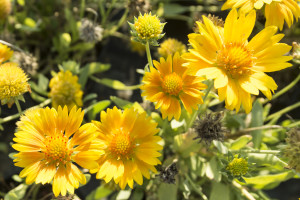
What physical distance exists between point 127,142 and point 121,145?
1.4 inches

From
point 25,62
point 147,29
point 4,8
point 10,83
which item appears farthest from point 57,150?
point 4,8

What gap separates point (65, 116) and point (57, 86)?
0.57 meters

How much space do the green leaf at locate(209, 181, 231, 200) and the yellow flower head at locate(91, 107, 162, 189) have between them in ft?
1.79

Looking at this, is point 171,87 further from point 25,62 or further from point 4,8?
point 4,8

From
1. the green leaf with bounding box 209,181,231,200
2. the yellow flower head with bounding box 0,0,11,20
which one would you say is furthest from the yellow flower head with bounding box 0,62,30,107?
the green leaf with bounding box 209,181,231,200

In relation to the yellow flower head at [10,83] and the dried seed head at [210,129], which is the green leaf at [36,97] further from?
the dried seed head at [210,129]

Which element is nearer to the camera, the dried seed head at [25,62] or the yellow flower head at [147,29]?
the yellow flower head at [147,29]

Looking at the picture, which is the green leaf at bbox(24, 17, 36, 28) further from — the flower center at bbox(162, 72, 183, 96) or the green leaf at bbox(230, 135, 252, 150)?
the green leaf at bbox(230, 135, 252, 150)

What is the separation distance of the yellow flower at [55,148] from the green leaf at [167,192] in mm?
696

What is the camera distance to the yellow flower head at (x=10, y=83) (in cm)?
150

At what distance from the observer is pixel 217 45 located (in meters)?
1.43

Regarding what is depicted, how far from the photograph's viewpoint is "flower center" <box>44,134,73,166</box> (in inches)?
56.2

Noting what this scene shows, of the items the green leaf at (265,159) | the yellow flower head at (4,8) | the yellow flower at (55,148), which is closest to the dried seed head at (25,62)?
the yellow flower head at (4,8)

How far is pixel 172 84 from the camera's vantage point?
145cm
